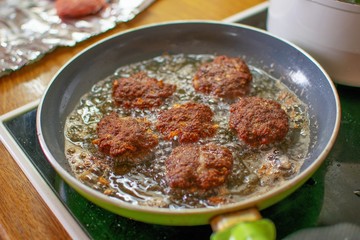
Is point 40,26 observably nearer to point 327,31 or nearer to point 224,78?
point 224,78

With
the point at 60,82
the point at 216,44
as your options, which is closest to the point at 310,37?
the point at 216,44

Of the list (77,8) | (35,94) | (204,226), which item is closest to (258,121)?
(204,226)

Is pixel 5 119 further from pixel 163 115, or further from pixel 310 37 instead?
pixel 310 37

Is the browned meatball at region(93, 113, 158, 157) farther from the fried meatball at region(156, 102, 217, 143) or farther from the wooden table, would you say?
the wooden table

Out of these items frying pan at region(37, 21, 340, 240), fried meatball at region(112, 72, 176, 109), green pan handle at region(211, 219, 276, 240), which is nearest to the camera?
green pan handle at region(211, 219, 276, 240)

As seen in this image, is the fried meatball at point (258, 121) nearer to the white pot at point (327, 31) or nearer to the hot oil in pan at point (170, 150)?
the hot oil in pan at point (170, 150)

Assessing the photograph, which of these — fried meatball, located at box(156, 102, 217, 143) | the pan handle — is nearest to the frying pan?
the pan handle
